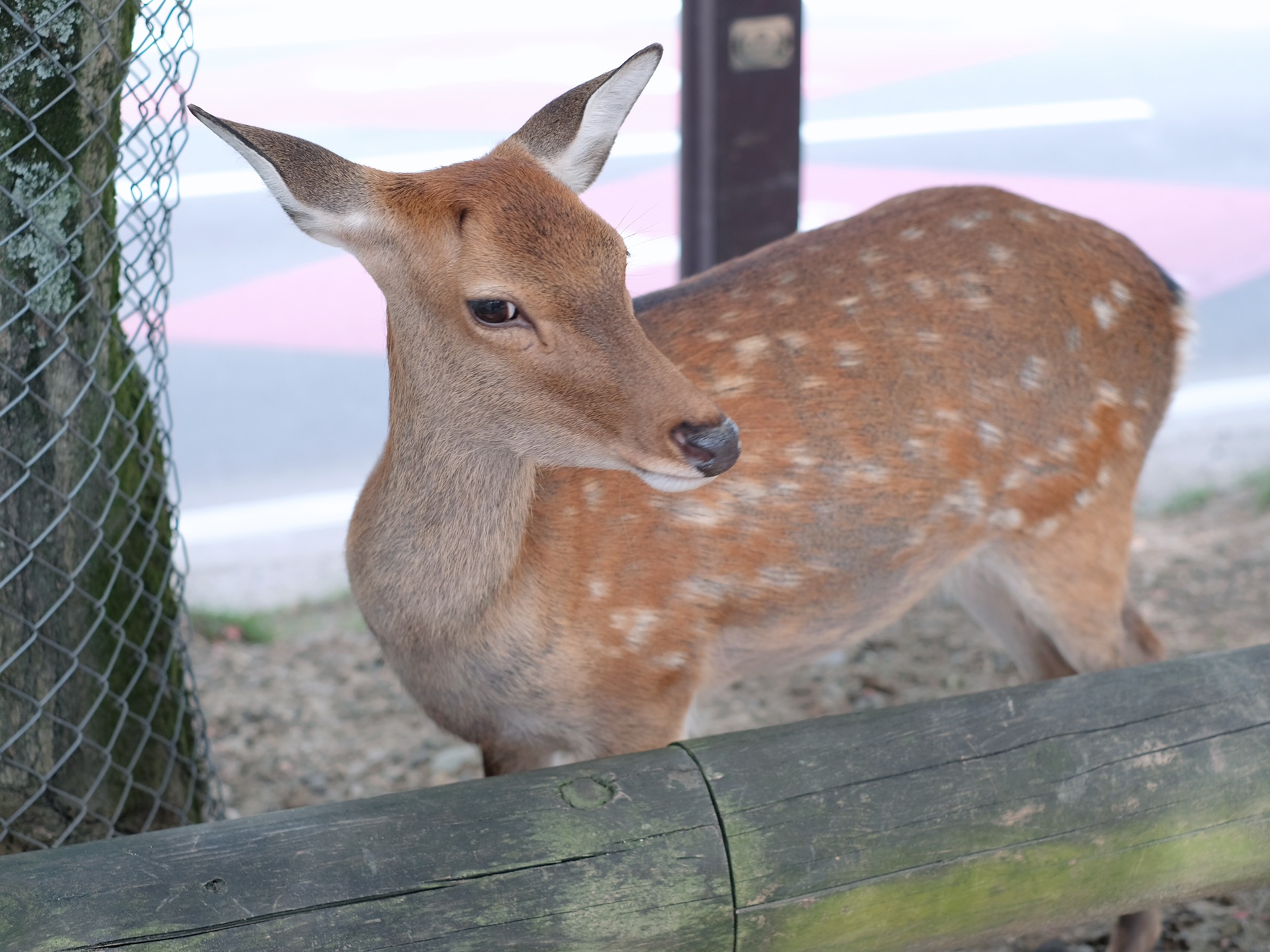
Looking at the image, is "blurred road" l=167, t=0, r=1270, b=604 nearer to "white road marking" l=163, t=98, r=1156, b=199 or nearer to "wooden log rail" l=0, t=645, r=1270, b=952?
"white road marking" l=163, t=98, r=1156, b=199

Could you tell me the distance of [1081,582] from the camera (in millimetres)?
2652

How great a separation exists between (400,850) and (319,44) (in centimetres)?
806

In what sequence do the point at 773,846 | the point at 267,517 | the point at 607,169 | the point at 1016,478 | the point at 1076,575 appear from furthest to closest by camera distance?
the point at 607,169 → the point at 267,517 → the point at 1076,575 → the point at 1016,478 → the point at 773,846

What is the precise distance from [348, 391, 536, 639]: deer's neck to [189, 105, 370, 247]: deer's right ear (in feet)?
1.06

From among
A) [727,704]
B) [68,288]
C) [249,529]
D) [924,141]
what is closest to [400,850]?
[68,288]

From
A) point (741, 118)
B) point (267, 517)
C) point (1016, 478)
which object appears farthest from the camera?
point (267, 517)

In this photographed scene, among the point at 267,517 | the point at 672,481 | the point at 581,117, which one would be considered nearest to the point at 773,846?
the point at 672,481

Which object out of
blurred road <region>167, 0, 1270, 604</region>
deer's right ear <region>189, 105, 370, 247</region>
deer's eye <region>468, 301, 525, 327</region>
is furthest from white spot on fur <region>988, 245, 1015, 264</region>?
blurred road <region>167, 0, 1270, 604</region>

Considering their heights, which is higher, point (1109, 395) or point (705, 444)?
point (705, 444)

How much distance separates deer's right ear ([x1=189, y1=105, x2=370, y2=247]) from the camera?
1.81 meters

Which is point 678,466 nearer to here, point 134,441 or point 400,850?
point 400,850

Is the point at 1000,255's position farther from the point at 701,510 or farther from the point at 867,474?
the point at 701,510

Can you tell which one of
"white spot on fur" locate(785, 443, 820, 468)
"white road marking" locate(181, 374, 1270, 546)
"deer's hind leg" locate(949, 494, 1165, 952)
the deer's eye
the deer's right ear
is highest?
the deer's right ear

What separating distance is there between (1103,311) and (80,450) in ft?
6.36
